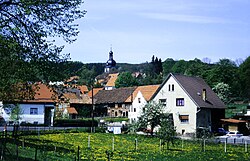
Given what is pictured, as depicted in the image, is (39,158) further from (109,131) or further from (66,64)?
(109,131)

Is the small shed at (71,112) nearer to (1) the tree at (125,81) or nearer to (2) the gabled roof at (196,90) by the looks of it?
(2) the gabled roof at (196,90)

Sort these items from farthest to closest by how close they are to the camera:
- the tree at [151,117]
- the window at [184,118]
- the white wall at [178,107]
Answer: the window at [184,118] < the white wall at [178,107] < the tree at [151,117]

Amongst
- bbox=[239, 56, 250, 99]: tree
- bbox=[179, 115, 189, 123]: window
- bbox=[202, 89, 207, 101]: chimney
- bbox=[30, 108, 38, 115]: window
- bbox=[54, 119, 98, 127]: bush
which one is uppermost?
bbox=[239, 56, 250, 99]: tree

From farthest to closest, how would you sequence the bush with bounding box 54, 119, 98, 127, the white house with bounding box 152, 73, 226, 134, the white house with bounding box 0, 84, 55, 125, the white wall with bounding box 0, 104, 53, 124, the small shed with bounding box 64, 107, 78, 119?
the small shed with bounding box 64, 107, 78, 119 → the white house with bounding box 0, 84, 55, 125 → the white wall with bounding box 0, 104, 53, 124 → the bush with bounding box 54, 119, 98, 127 → the white house with bounding box 152, 73, 226, 134

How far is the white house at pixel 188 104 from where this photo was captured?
60531 millimetres

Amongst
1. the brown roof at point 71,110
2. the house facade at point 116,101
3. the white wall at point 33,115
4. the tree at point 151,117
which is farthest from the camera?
the house facade at point 116,101

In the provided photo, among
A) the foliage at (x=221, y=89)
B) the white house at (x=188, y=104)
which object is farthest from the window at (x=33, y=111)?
the foliage at (x=221, y=89)

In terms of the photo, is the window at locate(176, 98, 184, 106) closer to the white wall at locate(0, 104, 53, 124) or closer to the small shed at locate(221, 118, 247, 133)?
the small shed at locate(221, 118, 247, 133)

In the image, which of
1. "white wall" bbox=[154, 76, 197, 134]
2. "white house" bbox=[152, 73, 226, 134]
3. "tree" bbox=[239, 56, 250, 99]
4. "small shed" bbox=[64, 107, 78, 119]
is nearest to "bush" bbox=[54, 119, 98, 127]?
"white house" bbox=[152, 73, 226, 134]

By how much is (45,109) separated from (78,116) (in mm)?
23770

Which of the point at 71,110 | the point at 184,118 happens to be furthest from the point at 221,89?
the point at 184,118

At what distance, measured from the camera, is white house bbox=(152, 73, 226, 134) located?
2383 inches

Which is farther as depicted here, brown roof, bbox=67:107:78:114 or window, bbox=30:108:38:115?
brown roof, bbox=67:107:78:114

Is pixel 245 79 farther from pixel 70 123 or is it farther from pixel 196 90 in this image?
pixel 70 123
